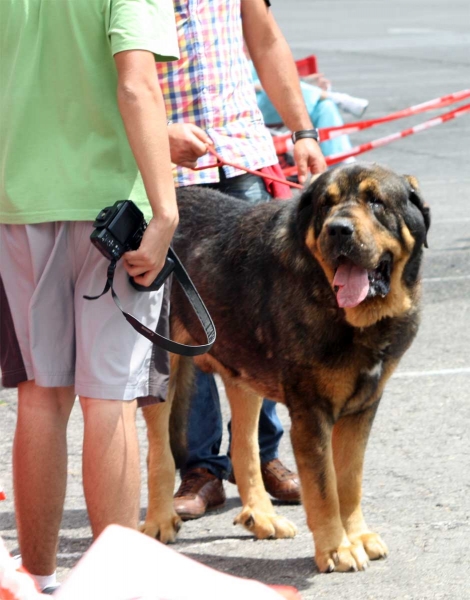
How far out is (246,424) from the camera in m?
4.58

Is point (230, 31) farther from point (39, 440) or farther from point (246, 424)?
point (39, 440)

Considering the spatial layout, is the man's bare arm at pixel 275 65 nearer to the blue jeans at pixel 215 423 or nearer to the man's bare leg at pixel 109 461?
the blue jeans at pixel 215 423

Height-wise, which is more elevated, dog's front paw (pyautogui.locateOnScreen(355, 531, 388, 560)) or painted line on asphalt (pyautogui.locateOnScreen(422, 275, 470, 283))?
dog's front paw (pyautogui.locateOnScreen(355, 531, 388, 560))

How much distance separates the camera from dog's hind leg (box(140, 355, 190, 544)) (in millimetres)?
4340

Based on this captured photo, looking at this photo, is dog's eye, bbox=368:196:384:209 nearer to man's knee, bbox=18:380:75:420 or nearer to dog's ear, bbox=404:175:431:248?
dog's ear, bbox=404:175:431:248

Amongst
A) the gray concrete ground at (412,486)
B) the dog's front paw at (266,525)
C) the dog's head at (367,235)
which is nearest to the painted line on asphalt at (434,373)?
the gray concrete ground at (412,486)

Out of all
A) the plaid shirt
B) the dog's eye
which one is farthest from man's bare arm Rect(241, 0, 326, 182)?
the dog's eye

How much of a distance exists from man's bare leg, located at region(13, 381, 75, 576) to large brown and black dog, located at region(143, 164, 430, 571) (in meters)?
0.92

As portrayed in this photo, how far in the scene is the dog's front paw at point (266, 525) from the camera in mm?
4270

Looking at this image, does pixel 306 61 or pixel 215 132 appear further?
pixel 306 61

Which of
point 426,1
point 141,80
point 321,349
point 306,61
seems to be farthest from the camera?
point 426,1

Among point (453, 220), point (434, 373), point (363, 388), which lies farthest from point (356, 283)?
point (453, 220)

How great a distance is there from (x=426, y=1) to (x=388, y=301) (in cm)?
Answer: 4001

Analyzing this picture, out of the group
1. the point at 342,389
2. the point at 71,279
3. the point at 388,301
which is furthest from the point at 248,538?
the point at 71,279
